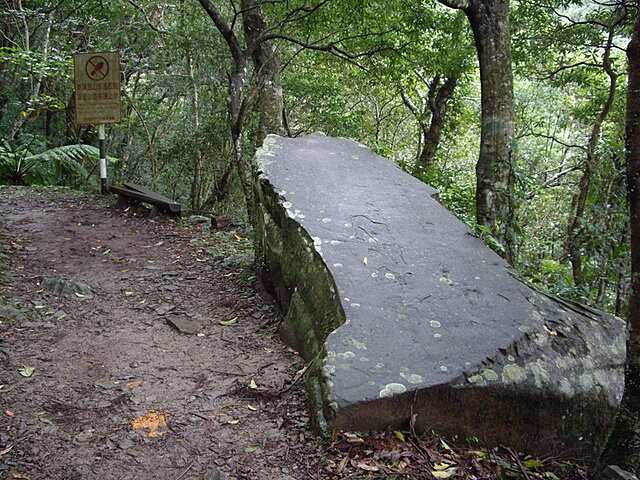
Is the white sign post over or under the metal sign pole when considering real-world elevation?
over

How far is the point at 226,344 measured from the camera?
408cm

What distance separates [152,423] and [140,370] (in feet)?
2.37

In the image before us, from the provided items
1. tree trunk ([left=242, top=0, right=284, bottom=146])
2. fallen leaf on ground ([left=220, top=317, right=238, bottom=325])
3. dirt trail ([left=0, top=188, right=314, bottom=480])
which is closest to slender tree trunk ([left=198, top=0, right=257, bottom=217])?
tree trunk ([left=242, top=0, right=284, bottom=146])

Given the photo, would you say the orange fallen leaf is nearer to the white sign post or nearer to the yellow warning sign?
the white sign post

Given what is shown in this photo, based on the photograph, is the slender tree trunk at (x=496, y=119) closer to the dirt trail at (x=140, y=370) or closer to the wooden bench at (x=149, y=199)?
the dirt trail at (x=140, y=370)

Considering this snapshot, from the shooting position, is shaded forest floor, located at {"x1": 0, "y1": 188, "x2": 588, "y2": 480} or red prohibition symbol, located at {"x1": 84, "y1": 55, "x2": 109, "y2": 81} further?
→ red prohibition symbol, located at {"x1": 84, "y1": 55, "x2": 109, "y2": 81}

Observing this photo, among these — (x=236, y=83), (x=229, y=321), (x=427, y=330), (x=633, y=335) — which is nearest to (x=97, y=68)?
(x=236, y=83)

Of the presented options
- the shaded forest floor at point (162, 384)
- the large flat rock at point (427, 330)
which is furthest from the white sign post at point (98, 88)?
the large flat rock at point (427, 330)

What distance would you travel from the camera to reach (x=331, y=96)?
11562 millimetres

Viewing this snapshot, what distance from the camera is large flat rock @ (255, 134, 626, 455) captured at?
9.07 ft

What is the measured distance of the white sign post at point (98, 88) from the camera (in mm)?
8203

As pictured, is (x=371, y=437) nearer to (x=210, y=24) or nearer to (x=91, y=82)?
(x=91, y=82)

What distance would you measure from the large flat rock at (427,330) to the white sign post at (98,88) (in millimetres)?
4760

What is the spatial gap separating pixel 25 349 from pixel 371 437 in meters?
2.61
